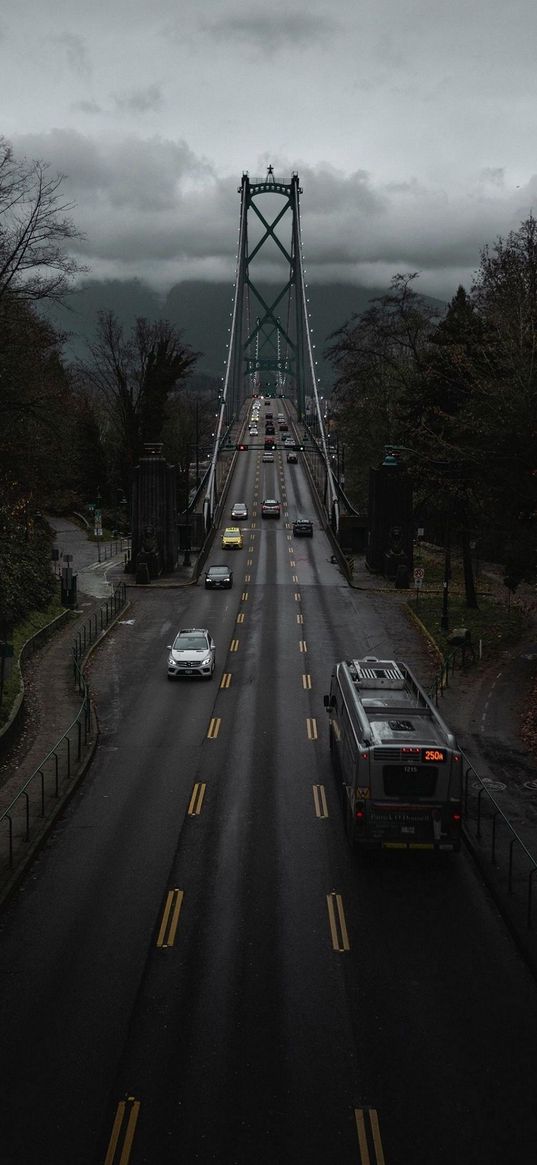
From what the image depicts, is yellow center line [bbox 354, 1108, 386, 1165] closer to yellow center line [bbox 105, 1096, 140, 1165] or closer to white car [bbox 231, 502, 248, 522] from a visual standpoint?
yellow center line [bbox 105, 1096, 140, 1165]

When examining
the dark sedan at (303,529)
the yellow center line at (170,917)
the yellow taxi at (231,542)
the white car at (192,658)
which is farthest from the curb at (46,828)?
the dark sedan at (303,529)

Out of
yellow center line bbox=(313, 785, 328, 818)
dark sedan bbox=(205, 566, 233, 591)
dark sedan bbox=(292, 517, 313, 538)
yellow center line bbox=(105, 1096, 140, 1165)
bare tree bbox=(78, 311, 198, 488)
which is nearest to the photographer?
yellow center line bbox=(105, 1096, 140, 1165)

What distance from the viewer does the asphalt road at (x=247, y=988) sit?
10.6m

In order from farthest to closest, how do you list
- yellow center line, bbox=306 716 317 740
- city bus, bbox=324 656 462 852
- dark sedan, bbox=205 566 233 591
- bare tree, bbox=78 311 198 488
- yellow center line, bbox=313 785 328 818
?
1. bare tree, bbox=78 311 198 488
2. dark sedan, bbox=205 566 233 591
3. yellow center line, bbox=306 716 317 740
4. yellow center line, bbox=313 785 328 818
5. city bus, bbox=324 656 462 852

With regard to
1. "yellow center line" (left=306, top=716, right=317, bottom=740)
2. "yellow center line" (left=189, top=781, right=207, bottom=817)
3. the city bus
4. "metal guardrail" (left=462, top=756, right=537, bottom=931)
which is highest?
the city bus

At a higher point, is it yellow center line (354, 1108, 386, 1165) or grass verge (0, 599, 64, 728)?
yellow center line (354, 1108, 386, 1165)

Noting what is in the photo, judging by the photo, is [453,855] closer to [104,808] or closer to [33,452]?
[104,808]

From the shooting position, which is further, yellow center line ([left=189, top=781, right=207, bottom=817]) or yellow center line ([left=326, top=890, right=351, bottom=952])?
yellow center line ([left=189, top=781, right=207, bottom=817])

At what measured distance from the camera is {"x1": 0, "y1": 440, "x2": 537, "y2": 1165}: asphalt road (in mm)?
10602

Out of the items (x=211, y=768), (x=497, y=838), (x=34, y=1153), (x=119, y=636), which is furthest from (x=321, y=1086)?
(x=119, y=636)

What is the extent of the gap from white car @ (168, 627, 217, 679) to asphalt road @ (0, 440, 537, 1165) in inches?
293

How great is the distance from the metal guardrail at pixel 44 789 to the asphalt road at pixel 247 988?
0.58 meters

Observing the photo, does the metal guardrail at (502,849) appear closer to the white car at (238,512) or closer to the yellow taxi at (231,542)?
the yellow taxi at (231,542)

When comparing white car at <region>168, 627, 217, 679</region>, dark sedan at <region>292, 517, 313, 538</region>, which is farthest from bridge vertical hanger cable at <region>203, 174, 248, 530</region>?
white car at <region>168, 627, 217, 679</region>
